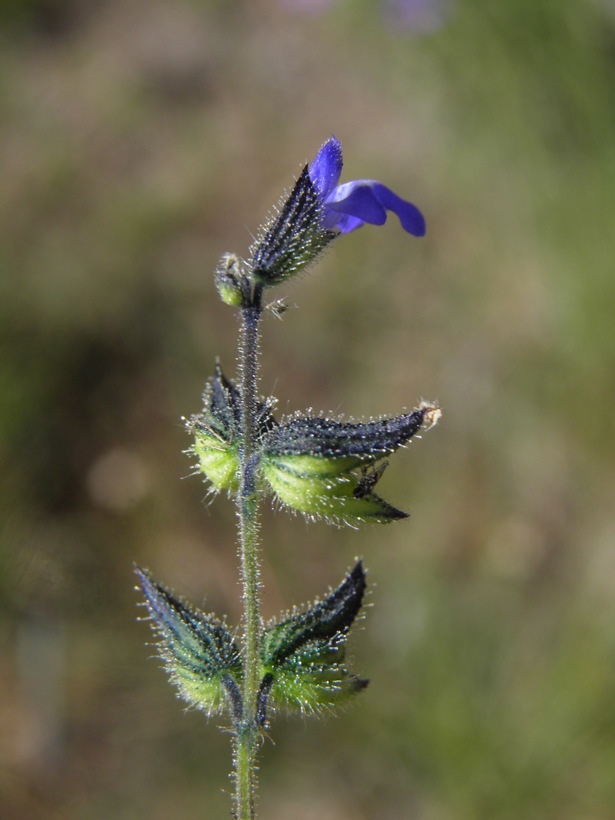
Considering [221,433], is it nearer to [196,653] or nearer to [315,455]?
[315,455]

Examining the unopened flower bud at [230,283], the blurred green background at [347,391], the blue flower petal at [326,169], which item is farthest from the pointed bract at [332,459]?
the blurred green background at [347,391]

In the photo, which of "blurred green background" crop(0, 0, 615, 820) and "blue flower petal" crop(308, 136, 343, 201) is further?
"blurred green background" crop(0, 0, 615, 820)

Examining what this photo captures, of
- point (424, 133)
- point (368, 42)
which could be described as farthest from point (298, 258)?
point (368, 42)

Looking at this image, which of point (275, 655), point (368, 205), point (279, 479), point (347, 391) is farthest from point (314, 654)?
point (347, 391)

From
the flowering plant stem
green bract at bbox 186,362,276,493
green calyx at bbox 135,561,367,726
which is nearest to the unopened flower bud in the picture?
the flowering plant stem

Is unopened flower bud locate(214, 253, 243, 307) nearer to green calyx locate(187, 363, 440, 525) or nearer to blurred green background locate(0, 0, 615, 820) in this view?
green calyx locate(187, 363, 440, 525)

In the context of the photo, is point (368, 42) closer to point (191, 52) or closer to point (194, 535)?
point (191, 52)
